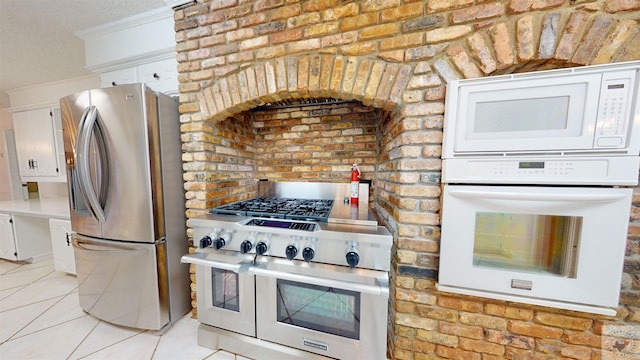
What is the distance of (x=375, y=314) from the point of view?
0.99m

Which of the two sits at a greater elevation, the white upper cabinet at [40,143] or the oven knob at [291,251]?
the white upper cabinet at [40,143]

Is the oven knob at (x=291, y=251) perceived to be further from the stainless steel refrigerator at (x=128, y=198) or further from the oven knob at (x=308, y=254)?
the stainless steel refrigerator at (x=128, y=198)

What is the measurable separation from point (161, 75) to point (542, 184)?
2.76m

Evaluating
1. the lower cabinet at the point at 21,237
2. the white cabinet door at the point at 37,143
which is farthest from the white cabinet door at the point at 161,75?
the lower cabinet at the point at 21,237

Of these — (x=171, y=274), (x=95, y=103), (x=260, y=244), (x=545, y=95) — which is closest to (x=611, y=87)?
(x=545, y=95)

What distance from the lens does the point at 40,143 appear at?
265 cm

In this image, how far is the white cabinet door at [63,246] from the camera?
2.12 m

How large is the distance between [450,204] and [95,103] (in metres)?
2.24

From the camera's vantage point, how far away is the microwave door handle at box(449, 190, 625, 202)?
768 mm

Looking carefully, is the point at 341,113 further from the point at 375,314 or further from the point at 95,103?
the point at 95,103

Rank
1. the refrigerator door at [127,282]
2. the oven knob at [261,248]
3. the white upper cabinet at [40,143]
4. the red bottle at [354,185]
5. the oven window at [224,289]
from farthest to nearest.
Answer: the white upper cabinet at [40,143]
the red bottle at [354,185]
the refrigerator door at [127,282]
the oven window at [224,289]
the oven knob at [261,248]

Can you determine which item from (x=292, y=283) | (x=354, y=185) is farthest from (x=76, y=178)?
(x=354, y=185)

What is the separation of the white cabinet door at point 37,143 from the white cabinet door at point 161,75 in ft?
6.60

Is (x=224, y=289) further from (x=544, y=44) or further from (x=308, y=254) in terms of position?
(x=544, y=44)
